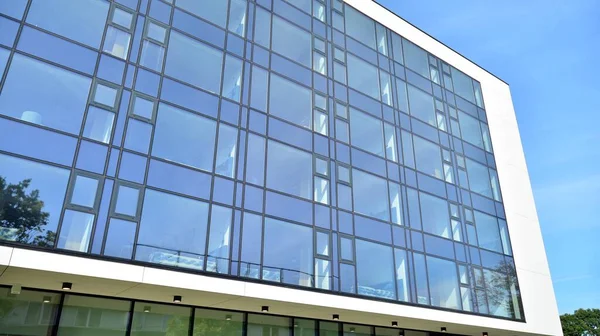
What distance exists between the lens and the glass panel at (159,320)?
44.3ft

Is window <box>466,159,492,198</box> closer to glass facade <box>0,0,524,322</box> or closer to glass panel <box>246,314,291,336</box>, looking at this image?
glass facade <box>0,0,524,322</box>

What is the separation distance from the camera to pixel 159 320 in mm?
13914

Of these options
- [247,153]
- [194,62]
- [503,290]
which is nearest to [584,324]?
[503,290]

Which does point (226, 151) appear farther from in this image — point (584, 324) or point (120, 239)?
point (584, 324)

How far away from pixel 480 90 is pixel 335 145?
13.3 metres

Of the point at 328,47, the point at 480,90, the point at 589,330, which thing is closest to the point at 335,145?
the point at 328,47

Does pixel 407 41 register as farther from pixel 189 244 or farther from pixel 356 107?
pixel 189 244

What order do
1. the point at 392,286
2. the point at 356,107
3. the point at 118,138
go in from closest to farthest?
1. the point at 118,138
2. the point at 392,286
3. the point at 356,107

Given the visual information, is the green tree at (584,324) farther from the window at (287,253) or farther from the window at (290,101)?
the window at (287,253)

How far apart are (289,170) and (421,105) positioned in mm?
9821

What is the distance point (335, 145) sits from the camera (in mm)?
18328

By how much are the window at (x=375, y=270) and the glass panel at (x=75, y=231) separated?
8.98 meters

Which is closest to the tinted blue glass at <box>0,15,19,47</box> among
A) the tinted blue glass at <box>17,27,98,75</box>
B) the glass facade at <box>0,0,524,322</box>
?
the glass facade at <box>0,0,524,322</box>

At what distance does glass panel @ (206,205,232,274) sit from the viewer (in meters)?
13.4
